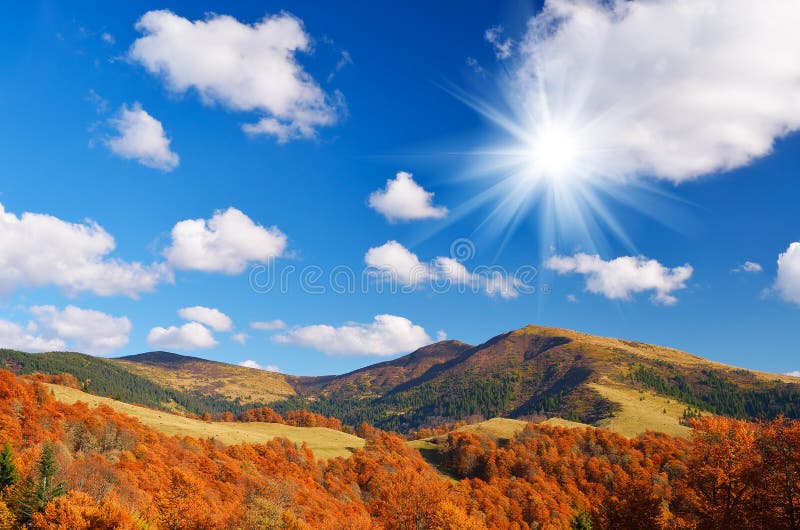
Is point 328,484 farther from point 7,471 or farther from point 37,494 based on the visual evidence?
point 37,494

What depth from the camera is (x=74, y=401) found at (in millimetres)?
159500

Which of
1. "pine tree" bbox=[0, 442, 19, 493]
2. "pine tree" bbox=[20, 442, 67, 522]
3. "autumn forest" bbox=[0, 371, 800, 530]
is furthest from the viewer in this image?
"pine tree" bbox=[0, 442, 19, 493]

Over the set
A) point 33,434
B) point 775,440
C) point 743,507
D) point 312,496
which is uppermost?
point 775,440

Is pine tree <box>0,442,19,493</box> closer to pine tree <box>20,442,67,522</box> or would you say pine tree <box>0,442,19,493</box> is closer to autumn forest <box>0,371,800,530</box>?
autumn forest <box>0,371,800,530</box>

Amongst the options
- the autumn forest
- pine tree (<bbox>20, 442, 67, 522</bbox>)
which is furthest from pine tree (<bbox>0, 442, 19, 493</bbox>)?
pine tree (<bbox>20, 442, 67, 522</bbox>)

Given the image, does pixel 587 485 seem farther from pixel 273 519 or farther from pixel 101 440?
pixel 101 440

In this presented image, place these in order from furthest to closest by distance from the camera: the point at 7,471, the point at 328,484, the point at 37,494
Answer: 1. the point at 328,484
2. the point at 7,471
3. the point at 37,494

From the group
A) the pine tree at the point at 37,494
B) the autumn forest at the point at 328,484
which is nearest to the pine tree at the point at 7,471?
the autumn forest at the point at 328,484

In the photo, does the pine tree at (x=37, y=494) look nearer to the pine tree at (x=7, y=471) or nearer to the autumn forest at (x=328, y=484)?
the autumn forest at (x=328, y=484)

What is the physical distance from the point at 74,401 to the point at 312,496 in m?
95.3

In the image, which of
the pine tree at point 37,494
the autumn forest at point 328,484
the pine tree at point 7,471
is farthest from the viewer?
the pine tree at point 7,471

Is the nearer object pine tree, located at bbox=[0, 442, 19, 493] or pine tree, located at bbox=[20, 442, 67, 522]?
pine tree, located at bbox=[20, 442, 67, 522]

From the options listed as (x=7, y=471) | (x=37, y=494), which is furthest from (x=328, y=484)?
(x=37, y=494)

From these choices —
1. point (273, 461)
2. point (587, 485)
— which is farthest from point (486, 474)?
point (273, 461)
